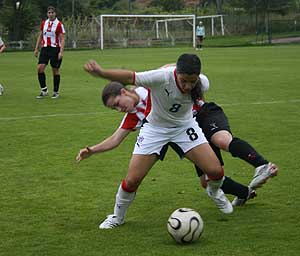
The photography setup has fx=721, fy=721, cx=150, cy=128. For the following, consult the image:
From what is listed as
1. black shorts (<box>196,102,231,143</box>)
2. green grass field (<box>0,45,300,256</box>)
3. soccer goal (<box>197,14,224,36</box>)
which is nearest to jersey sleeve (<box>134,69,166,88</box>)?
black shorts (<box>196,102,231,143</box>)

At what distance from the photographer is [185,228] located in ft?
19.1

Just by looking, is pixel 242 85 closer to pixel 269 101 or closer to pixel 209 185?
pixel 269 101

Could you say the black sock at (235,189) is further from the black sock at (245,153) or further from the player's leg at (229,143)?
the black sock at (245,153)

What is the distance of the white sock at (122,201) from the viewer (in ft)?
21.0

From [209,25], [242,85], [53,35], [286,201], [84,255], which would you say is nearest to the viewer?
→ [84,255]

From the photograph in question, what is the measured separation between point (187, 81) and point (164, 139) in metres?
0.68

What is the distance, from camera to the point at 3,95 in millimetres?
18656

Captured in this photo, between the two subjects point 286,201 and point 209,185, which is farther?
point 286,201

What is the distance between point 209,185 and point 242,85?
13.7 meters

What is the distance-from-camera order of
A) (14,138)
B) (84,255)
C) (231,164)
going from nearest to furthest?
(84,255), (231,164), (14,138)

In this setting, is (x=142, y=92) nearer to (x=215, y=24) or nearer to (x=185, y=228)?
(x=185, y=228)

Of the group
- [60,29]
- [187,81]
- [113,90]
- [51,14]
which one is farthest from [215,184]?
[60,29]

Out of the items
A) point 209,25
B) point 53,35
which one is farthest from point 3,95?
point 209,25

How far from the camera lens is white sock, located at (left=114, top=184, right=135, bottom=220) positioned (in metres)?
6.41
